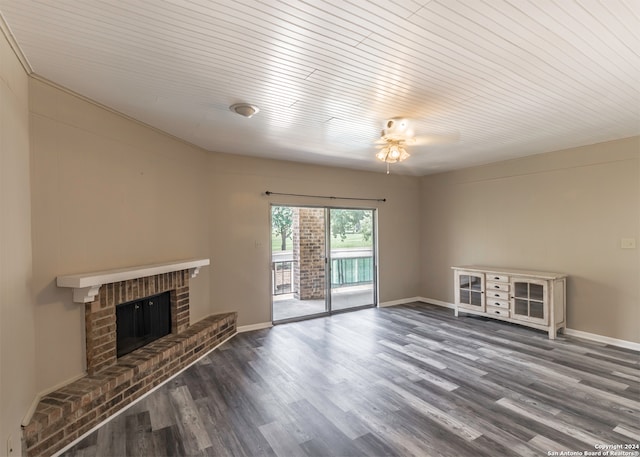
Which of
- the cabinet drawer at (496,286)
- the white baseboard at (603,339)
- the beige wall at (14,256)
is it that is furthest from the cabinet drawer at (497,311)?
the beige wall at (14,256)

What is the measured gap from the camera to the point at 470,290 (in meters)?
5.15

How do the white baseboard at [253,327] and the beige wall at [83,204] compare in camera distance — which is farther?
the white baseboard at [253,327]

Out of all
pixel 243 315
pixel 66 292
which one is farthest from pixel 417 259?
pixel 66 292

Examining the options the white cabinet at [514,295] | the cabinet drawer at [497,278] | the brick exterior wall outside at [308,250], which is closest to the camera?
the white cabinet at [514,295]

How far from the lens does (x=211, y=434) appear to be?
2.30 metres

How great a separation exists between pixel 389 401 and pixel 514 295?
2929 mm

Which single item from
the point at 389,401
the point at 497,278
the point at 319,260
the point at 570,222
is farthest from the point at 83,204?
the point at 570,222

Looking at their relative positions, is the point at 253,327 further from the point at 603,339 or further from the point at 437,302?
the point at 603,339

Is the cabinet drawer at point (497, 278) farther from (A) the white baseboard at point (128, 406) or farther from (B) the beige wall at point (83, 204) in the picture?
(B) the beige wall at point (83, 204)

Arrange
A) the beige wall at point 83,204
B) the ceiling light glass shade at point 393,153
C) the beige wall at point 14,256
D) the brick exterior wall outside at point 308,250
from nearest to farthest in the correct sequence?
the beige wall at point 14,256, the beige wall at point 83,204, the ceiling light glass shade at point 393,153, the brick exterior wall outside at point 308,250

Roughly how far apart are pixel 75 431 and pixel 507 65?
3.95 metres

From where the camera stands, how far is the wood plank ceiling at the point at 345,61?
1634mm

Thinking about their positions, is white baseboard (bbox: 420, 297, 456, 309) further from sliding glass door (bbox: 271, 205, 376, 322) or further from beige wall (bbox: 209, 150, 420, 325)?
beige wall (bbox: 209, 150, 420, 325)

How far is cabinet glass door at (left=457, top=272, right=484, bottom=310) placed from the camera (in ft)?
16.4
